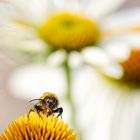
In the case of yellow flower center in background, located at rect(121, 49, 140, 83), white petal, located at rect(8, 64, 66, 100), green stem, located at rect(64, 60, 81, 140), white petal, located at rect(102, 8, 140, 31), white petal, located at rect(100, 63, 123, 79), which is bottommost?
green stem, located at rect(64, 60, 81, 140)

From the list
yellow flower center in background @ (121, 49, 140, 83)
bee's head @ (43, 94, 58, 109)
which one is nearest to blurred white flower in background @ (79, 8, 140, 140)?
yellow flower center in background @ (121, 49, 140, 83)

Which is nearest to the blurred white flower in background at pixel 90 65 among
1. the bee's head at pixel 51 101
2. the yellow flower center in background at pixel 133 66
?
the yellow flower center in background at pixel 133 66

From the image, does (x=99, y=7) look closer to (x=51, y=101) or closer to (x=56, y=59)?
(x=56, y=59)

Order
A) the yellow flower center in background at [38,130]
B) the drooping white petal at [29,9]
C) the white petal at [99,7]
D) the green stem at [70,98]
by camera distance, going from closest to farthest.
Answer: the yellow flower center in background at [38,130] → the green stem at [70,98] → the drooping white petal at [29,9] → the white petal at [99,7]

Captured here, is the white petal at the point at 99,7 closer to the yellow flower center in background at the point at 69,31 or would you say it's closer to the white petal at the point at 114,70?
the yellow flower center in background at the point at 69,31

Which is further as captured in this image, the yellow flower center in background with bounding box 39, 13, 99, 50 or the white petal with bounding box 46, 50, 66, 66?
the yellow flower center in background with bounding box 39, 13, 99, 50

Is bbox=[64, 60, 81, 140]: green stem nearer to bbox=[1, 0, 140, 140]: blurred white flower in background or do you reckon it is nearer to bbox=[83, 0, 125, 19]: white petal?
bbox=[1, 0, 140, 140]: blurred white flower in background
